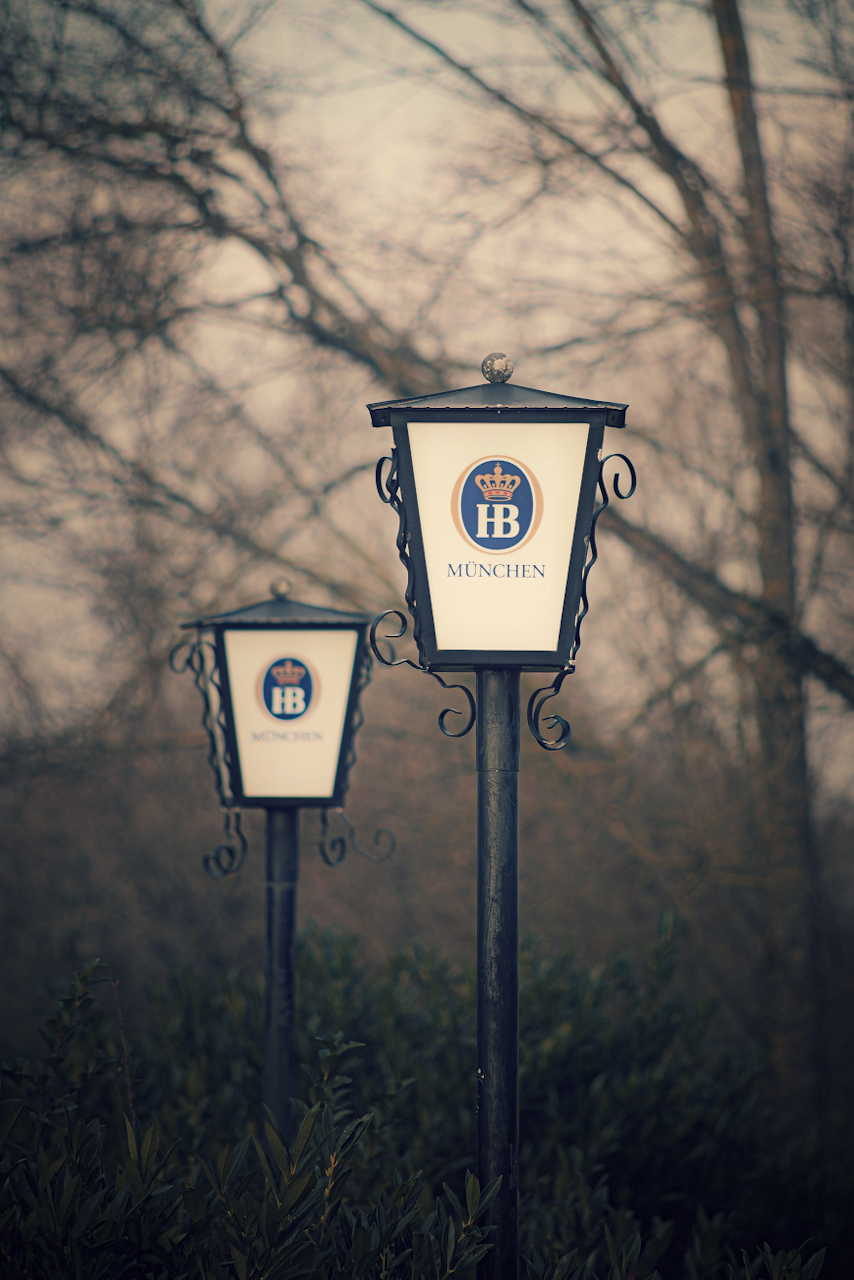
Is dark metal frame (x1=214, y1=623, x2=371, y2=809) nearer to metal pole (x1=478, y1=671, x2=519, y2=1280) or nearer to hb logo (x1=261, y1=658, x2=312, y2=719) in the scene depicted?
hb logo (x1=261, y1=658, x2=312, y2=719)

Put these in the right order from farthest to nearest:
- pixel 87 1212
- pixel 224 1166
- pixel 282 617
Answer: pixel 282 617
pixel 224 1166
pixel 87 1212

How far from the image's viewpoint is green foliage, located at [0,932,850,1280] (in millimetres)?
1612

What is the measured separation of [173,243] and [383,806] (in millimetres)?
3595

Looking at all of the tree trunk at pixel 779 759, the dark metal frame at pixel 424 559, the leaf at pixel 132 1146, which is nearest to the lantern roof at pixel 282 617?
the dark metal frame at pixel 424 559

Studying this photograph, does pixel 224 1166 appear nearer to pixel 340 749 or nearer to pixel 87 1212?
pixel 87 1212

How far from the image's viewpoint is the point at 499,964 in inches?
71.6

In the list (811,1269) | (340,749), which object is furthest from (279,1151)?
(340,749)

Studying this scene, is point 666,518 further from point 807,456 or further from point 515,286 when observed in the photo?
point 515,286

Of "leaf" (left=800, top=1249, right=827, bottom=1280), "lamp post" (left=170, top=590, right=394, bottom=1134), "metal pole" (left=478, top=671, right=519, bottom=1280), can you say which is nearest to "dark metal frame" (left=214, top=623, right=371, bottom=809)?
"lamp post" (left=170, top=590, right=394, bottom=1134)

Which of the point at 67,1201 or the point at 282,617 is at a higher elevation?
the point at 282,617

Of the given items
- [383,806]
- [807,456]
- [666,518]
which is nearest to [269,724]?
[383,806]

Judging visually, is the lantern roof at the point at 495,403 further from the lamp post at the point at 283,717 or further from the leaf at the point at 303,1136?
the leaf at the point at 303,1136

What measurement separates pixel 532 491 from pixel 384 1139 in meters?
1.93

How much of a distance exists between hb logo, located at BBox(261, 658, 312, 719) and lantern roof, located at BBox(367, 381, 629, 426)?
3.53 feet
